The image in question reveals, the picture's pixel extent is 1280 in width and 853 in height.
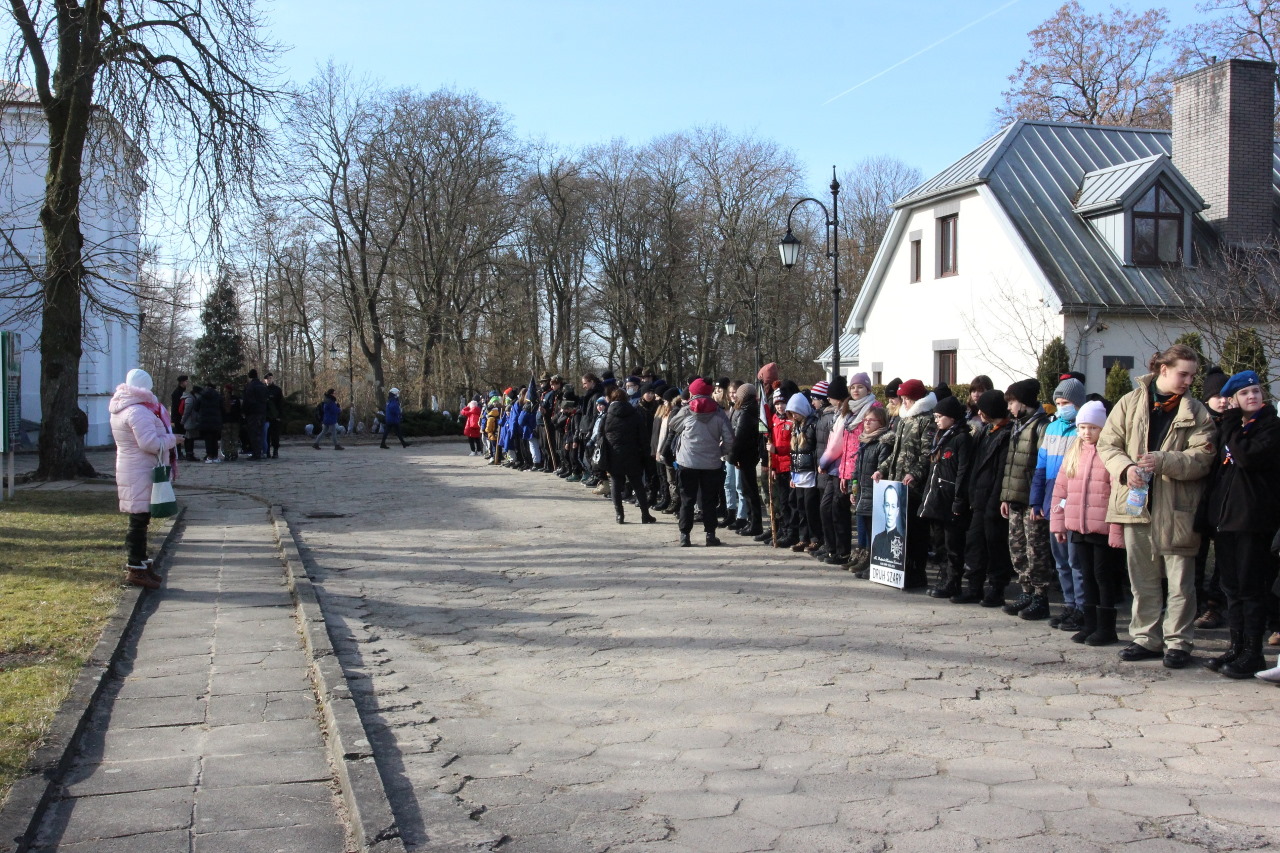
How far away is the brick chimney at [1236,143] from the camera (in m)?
23.3

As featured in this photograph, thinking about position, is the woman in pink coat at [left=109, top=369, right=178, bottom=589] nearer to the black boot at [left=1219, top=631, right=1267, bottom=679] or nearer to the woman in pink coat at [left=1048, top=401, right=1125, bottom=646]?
the woman in pink coat at [left=1048, top=401, right=1125, bottom=646]

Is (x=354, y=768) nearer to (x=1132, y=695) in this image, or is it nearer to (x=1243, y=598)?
(x=1132, y=695)

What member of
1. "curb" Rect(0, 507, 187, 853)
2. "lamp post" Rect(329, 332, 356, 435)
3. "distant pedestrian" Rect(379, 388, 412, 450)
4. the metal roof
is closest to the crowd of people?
"curb" Rect(0, 507, 187, 853)

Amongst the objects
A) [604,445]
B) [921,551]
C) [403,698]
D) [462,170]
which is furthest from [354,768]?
[462,170]

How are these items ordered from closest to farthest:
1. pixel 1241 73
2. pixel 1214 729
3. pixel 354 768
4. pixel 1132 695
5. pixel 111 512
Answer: pixel 354 768 → pixel 1214 729 → pixel 1132 695 → pixel 111 512 → pixel 1241 73

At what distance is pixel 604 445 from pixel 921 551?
5803 millimetres

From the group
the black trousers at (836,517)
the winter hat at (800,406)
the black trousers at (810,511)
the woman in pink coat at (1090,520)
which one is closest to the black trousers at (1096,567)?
the woman in pink coat at (1090,520)

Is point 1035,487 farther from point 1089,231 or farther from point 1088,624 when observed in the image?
point 1089,231

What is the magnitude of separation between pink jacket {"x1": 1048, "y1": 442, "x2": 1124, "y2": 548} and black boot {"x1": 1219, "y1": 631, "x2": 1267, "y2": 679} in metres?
0.94

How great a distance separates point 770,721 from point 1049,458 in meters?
3.51

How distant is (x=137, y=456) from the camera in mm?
9508

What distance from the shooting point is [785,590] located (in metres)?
9.45

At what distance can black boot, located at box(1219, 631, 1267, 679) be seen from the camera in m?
6.49

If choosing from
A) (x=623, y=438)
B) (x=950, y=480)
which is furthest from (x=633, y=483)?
(x=950, y=480)
